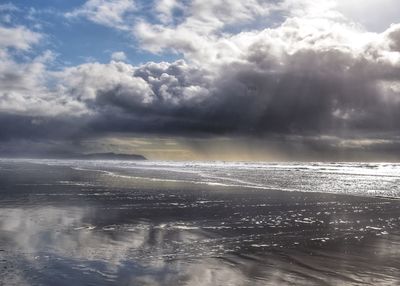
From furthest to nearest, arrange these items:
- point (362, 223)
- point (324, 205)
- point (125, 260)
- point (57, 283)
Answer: point (324, 205), point (362, 223), point (125, 260), point (57, 283)

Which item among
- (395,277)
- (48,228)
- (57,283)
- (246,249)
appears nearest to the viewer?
(57,283)

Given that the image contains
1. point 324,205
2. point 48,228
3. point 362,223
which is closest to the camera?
point 48,228

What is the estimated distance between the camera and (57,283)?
1118 centimetres

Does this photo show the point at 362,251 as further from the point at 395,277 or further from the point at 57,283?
the point at 57,283

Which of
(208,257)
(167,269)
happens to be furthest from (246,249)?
(167,269)

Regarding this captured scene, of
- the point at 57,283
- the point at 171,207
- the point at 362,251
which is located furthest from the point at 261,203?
the point at 57,283

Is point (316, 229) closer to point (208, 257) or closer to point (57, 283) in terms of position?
point (208, 257)

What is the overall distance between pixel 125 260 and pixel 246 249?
4.75m

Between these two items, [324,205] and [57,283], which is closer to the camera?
[57,283]

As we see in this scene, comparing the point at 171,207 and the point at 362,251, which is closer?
the point at 362,251

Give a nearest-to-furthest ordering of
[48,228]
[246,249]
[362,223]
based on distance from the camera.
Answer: [246,249]
[48,228]
[362,223]

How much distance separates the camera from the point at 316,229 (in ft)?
67.7

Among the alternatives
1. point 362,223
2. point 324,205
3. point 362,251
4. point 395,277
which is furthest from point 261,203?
point 395,277

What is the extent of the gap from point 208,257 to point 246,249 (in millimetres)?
2026
